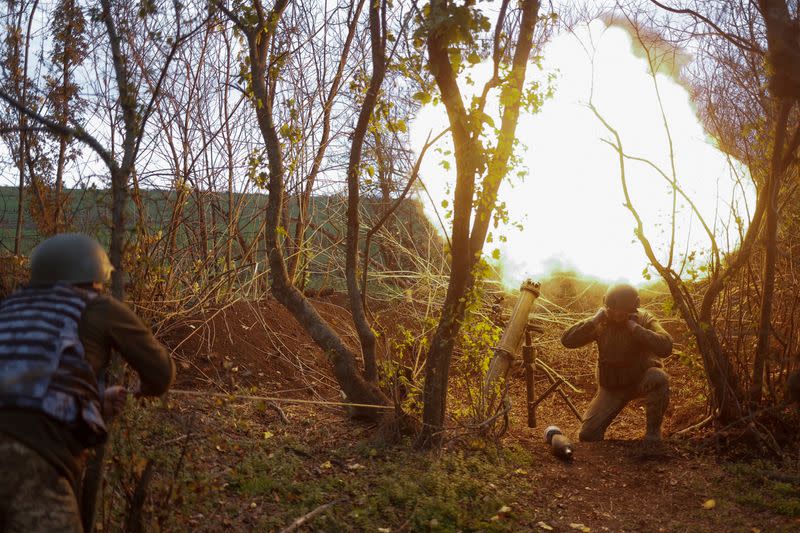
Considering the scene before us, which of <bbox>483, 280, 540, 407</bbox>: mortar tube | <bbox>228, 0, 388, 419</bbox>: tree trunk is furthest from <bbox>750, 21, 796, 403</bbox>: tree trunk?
<bbox>228, 0, 388, 419</bbox>: tree trunk

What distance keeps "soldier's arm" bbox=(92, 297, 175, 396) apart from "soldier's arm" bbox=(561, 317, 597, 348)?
5453 millimetres

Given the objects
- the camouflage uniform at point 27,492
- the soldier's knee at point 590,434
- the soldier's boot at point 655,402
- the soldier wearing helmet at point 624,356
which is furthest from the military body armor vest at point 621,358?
the camouflage uniform at point 27,492

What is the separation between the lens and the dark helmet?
748 cm

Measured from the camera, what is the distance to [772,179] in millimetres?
6613

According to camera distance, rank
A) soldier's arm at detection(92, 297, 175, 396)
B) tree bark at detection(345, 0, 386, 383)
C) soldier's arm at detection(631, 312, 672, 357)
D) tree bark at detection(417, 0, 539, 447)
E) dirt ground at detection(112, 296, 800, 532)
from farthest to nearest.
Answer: soldier's arm at detection(631, 312, 672, 357) → tree bark at detection(345, 0, 386, 383) → tree bark at detection(417, 0, 539, 447) → dirt ground at detection(112, 296, 800, 532) → soldier's arm at detection(92, 297, 175, 396)

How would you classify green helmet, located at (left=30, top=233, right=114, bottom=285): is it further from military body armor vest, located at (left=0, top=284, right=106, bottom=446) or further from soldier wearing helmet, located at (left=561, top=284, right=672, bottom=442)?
soldier wearing helmet, located at (left=561, top=284, right=672, bottom=442)

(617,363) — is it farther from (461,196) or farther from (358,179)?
(358,179)

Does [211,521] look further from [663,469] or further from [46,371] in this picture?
[663,469]

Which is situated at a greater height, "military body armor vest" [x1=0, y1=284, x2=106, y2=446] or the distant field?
the distant field

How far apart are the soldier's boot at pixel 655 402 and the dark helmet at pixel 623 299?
29.2 inches

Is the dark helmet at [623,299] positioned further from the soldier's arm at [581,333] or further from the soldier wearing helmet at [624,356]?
the soldier's arm at [581,333]

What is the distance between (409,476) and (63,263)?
346cm

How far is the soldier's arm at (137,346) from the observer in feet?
9.90

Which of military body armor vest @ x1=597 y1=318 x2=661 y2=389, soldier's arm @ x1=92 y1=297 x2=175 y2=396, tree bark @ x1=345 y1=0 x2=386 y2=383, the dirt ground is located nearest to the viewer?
soldier's arm @ x1=92 y1=297 x2=175 y2=396
